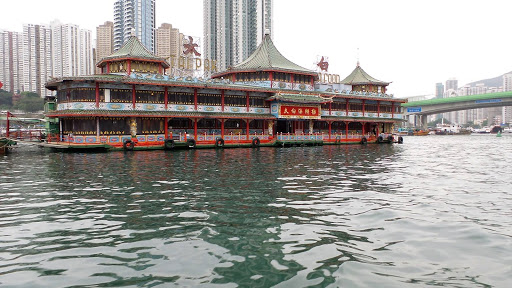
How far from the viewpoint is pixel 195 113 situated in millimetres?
37594

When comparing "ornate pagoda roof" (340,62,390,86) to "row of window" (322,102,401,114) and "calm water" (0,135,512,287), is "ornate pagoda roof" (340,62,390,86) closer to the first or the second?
"row of window" (322,102,401,114)

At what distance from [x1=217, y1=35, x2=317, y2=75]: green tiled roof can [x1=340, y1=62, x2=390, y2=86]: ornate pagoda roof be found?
39.1 feet

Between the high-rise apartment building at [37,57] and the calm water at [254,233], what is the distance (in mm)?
105093

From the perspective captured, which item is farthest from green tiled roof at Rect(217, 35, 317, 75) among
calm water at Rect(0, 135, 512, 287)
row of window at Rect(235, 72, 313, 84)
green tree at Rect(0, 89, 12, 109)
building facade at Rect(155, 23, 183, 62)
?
green tree at Rect(0, 89, 12, 109)

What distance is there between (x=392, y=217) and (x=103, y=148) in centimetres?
2869

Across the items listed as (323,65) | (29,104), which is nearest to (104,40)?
(29,104)

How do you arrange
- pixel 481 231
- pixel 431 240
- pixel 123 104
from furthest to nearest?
pixel 123 104
pixel 481 231
pixel 431 240

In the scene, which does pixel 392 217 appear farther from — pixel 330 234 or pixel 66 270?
pixel 66 270

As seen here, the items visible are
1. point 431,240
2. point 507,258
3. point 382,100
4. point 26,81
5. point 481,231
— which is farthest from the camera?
point 26,81

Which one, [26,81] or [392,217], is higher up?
[26,81]

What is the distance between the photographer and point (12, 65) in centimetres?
10844

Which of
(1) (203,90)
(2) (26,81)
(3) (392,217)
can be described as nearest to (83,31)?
(2) (26,81)

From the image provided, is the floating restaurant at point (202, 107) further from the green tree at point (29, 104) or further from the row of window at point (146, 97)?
the green tree at point (29, 104)

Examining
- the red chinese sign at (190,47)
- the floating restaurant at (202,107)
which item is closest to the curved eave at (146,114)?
the floating restaurant at (202,107)
